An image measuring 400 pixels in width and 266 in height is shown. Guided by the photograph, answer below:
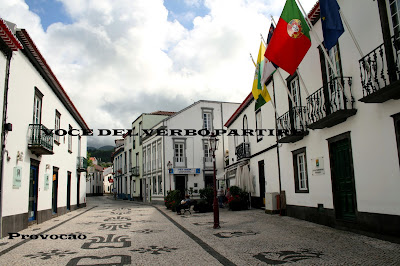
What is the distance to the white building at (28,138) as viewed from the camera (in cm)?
980

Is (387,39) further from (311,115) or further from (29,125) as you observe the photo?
(29,125)

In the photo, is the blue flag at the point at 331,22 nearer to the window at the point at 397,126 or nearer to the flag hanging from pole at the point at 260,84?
the window at the point at 397,126

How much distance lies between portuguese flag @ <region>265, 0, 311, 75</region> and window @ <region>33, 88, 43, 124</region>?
30.3 ft

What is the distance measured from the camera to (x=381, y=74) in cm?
709

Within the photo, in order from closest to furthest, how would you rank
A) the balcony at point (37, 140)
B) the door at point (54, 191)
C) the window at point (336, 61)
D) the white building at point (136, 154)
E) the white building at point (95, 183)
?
the window at point (336, 61) < the balcony at point (37, 140) < the door at point (54, 191) < the white building at point (136, 154) < the white building at point (95, 183)

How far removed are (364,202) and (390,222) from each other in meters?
1.03

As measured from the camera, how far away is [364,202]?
27.3ft

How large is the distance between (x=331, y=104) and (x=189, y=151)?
20.7 m

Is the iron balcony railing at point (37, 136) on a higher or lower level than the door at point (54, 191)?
higher

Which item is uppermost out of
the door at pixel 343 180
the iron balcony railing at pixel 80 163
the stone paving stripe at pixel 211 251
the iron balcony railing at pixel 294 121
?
the iron balcony railing at pixel 294 121

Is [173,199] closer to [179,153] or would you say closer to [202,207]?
[202,207]

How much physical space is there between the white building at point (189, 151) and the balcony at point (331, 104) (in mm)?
17778

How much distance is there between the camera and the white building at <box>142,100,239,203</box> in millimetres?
29062

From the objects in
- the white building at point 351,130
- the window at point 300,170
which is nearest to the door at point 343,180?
the white building at point 351,130
